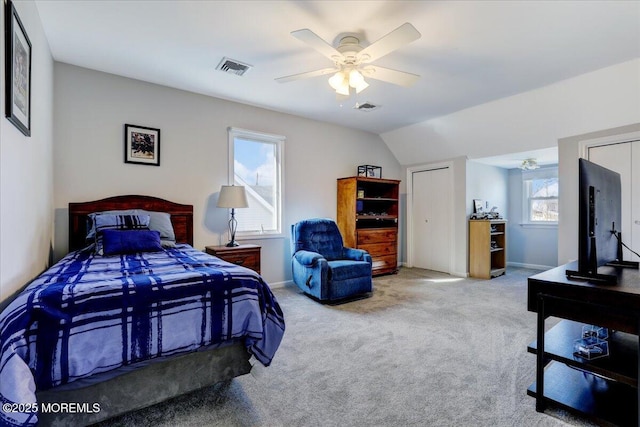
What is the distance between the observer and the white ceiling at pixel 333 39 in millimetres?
2186

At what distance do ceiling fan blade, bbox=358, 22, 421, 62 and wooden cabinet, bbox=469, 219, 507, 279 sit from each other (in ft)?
12.4

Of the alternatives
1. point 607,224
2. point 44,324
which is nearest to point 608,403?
point 607,224

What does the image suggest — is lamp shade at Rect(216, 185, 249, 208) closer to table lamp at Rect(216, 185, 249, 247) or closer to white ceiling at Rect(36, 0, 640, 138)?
table lamp at Rect(216, 185, 249, 247)

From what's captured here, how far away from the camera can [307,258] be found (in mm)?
3701

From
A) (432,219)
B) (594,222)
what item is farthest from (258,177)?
(594,222)

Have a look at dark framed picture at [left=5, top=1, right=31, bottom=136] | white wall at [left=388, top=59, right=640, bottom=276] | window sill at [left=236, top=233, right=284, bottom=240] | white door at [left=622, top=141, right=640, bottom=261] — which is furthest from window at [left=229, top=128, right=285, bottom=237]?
white door at [left=622, top=141, right=640, bottom=261]

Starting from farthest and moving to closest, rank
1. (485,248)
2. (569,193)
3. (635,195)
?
(485,248) → (569,193) → (635,195)

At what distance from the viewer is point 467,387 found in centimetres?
189

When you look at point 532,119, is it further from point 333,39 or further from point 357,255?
point 333,39

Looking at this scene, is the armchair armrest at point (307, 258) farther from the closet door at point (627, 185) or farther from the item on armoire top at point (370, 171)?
the closet door at point (627, 185)

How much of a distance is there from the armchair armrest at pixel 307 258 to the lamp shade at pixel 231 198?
957 millimetres

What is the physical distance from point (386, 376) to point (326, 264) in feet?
5.45

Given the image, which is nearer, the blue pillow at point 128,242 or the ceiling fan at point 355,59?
the ceiling fan at point 355,59

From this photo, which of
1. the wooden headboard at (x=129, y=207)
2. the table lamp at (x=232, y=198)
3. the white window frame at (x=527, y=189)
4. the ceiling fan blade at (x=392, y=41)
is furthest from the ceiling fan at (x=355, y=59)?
the white window frame at (x=527, y=189)
